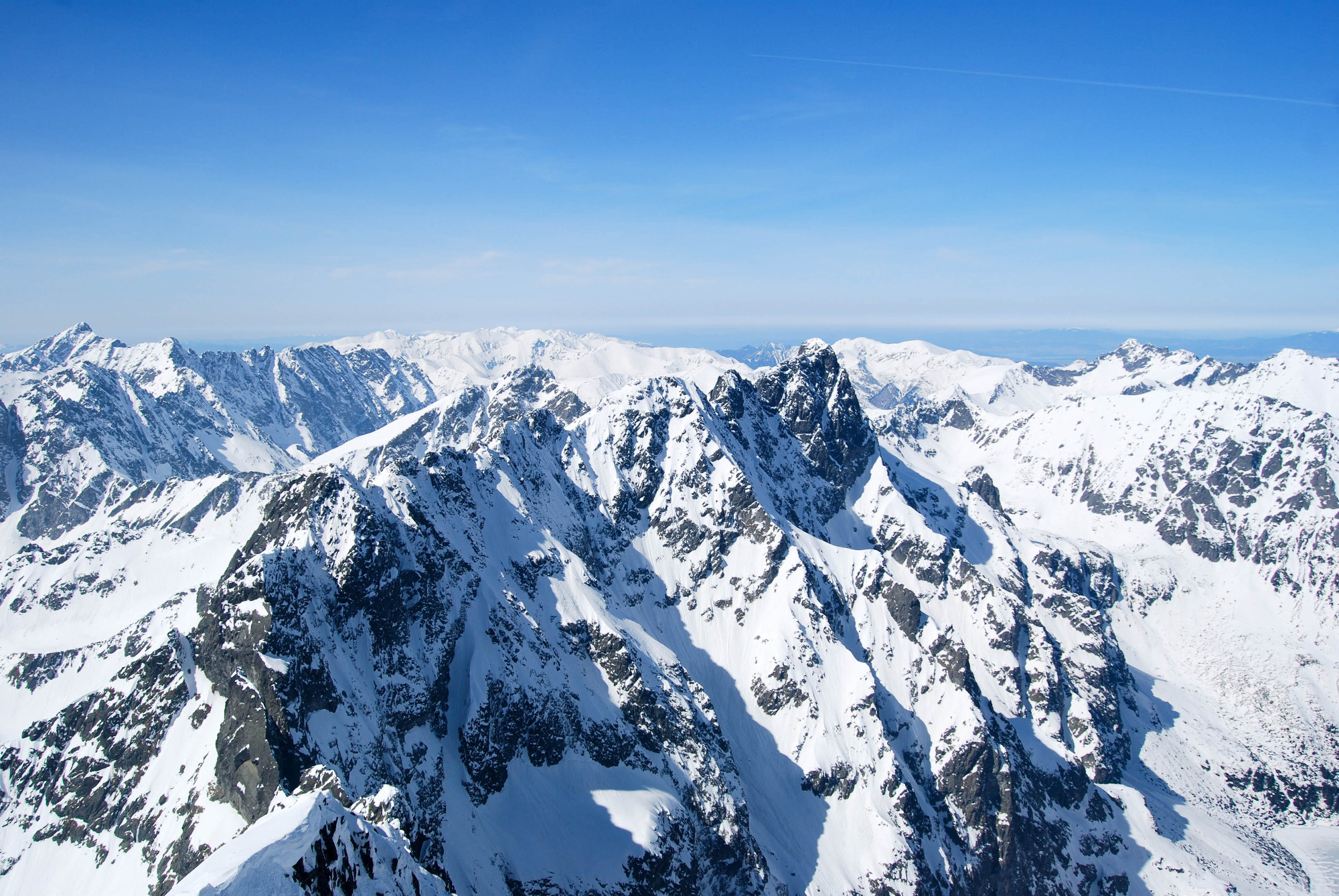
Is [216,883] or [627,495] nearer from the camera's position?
[216,883]

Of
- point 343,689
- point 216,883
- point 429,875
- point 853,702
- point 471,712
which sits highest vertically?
point 216,883

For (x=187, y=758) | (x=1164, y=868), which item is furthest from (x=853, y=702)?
(x=187, y=758)

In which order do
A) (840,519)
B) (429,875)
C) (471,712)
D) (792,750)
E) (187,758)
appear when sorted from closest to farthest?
1. (429,875)
2. (187,758)
3. (471,712)
4. (792,750)
5. (840,519)

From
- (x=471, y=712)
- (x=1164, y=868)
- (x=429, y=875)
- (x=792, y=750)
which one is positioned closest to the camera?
(x=429, y=875)

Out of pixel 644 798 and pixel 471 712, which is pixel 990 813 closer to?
pixel 644 798

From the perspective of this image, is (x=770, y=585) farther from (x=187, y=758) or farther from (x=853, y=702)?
(x=187, y=758)

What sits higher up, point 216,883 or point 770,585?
point 216,883

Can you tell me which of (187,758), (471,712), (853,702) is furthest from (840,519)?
(187,758)
